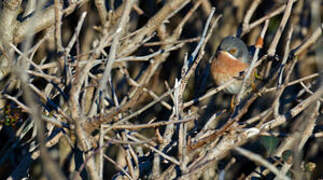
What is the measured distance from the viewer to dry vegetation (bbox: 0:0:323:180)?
2.61 meters

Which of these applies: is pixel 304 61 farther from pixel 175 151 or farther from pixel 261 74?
pixel 175 151

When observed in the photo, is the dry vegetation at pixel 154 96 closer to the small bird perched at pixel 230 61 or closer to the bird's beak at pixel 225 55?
the small bird perched at pixel 230 61

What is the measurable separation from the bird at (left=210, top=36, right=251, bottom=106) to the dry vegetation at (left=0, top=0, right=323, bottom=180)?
18 cm

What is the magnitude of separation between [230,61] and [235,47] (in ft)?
0.99

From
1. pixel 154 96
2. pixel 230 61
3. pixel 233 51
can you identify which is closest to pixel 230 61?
pixel 230 61

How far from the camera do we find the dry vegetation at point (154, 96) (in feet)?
8.55

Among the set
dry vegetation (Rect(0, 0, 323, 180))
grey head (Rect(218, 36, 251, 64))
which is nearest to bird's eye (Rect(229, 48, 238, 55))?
grey head (Rect(218, 36, 251, 64))

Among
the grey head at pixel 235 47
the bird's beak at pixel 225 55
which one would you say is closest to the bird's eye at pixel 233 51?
the grey head at pixel 235 47

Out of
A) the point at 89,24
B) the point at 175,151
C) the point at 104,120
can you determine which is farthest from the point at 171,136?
the point at 89,24

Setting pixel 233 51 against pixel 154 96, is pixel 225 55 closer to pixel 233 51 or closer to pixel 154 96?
pixel 233 51

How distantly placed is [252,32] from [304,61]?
716 millimetres

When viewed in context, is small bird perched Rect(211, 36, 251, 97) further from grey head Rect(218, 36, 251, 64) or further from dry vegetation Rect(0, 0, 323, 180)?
dry vegetation Rect(0, 0, 323, 180)

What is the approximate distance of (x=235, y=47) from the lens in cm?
482

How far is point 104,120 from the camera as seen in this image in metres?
2.57
